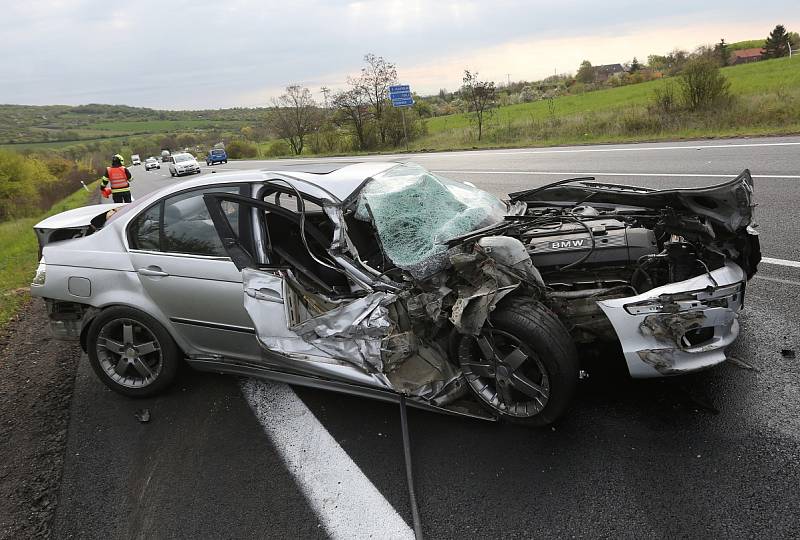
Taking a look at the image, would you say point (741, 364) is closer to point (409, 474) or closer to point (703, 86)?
point (409, 474)

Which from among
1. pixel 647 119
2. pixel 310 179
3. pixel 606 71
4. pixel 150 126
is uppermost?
pixel 150 126

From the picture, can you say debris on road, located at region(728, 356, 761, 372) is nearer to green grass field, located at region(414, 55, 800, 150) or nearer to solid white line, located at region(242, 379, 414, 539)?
solid white line, located at region(242, 379, 414, 539)

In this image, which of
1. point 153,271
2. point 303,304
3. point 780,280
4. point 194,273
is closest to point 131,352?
point 153,271

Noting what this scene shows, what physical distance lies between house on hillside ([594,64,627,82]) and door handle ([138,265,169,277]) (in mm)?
49983

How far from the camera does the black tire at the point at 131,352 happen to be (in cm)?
378

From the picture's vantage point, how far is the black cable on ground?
95.2 inches

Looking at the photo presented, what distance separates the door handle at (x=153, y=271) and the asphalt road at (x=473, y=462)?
948 mm

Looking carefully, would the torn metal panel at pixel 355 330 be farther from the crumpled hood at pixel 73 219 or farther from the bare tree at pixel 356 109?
the bare tree at pixel 356 109

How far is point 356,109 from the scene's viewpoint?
34.6 m

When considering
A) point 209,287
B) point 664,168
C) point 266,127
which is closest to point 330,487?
point 209,287

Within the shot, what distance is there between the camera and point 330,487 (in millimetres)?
2789

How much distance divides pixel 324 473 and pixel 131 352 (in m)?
1.93

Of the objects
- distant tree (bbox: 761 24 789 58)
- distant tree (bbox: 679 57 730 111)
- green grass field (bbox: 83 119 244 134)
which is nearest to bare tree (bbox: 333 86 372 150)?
distant tree (bbox: 679 57 730 111)

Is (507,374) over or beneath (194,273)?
beneath
